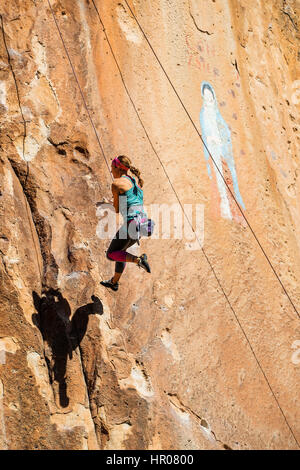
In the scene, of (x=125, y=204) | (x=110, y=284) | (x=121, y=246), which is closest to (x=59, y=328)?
(x=110, y=284)

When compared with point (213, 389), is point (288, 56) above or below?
above

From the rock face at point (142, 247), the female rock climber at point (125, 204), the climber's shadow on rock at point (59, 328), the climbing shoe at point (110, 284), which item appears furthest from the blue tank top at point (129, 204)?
the climber's shadow on rock at point (59, 328)

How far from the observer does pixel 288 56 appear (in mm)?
14141

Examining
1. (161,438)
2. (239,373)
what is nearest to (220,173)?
(239,373)

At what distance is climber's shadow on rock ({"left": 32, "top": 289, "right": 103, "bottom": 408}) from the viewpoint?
21.1 feet

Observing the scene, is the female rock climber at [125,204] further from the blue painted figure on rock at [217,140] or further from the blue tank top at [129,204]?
the blue painted figure on rock at [217,140]

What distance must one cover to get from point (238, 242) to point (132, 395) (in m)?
4.17

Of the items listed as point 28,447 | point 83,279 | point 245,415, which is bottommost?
point 245,415

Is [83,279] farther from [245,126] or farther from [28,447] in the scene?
[245,126]

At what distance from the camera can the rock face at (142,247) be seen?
6461 millimetres

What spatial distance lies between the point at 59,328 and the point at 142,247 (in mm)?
2199

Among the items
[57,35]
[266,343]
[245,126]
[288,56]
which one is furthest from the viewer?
[288,56]

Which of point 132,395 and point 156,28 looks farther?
point 156,28

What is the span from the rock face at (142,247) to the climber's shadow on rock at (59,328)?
2 centimetres
